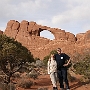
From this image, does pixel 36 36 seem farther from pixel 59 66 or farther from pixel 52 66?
pixel 59 66

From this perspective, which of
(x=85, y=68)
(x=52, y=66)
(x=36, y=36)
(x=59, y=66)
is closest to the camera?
(x=59, y=66)

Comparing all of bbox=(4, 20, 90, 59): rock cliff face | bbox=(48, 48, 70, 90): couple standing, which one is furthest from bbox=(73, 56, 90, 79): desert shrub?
bbox=(4, 20, 90, 59): rock cliff face

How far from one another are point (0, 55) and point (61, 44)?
196ft

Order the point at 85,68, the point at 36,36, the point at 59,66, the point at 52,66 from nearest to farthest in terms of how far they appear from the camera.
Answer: the point at 59,66, the point at 52,66, the point at 85,68, the point at 36,36

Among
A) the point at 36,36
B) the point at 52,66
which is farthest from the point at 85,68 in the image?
the point at 36,36

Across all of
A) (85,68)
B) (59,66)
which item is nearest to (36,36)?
(85,68)

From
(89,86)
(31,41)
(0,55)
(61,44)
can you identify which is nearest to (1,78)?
(0,55)

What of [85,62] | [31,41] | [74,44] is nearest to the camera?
[85,62]

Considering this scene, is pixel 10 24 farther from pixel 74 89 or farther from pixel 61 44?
pixel 74 89

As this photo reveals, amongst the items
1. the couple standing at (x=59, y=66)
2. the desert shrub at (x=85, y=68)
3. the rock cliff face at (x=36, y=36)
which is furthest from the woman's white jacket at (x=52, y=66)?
the rock cliff face at (x=36, y=36)

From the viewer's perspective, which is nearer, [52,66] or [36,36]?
[52,66]

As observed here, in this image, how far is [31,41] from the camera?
269ft

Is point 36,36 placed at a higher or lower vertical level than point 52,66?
higher

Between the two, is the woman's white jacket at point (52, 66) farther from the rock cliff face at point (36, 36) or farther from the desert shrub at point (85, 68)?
the rock cliff face at point (36, 36)
